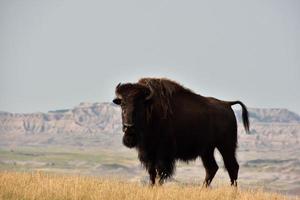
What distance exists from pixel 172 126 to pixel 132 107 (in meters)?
1.88

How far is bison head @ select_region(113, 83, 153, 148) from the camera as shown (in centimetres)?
1659

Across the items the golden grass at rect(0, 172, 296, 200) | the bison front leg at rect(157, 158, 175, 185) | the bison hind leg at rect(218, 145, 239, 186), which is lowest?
the bison hind leg at rect(218, 145, 239, 186)

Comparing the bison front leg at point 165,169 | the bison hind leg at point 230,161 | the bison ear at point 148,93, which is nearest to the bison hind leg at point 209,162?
the bison hind leg at point 230,161

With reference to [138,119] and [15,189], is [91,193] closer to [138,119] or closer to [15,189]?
[15,189]

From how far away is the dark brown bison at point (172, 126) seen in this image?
16.9 meters

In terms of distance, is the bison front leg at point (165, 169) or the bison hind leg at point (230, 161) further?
the bison hind leg at point (230, 161)

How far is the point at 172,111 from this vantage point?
18.3 metres

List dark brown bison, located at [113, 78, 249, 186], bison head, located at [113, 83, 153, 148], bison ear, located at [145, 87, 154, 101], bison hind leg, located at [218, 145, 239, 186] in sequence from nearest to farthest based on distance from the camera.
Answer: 1. bison head, located at [113, 83, 153, 148]
2. dark brown bison, located at [113, 78, 249, 186]
3. bison ear, located at [145, 87, 154, 101]
4. bison hind leg, located at [218, 145, 239, 186]

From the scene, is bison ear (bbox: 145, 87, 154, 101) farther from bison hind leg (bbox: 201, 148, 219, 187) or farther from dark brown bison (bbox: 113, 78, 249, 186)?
bison hind leg (bbox: 201, 148, 219, 187)

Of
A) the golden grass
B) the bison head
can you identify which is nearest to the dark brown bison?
the bison head

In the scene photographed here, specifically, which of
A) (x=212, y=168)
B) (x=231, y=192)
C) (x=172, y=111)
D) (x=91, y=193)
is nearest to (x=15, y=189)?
(x=91, y=193)

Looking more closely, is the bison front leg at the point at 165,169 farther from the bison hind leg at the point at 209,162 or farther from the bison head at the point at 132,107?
the bison hind leg at the point at 209,162

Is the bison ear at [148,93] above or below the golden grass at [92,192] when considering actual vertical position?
above

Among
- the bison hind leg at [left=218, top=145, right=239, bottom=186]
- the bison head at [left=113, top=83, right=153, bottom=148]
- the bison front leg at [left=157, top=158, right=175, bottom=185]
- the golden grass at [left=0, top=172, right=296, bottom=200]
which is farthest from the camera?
the bison hind leg at [left=218, top=145, right=239, bottom=186]
